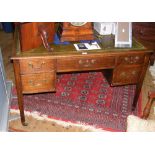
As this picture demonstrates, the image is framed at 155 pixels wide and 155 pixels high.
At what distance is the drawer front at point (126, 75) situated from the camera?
97.7 inches

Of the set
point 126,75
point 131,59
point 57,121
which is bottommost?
point 57,121

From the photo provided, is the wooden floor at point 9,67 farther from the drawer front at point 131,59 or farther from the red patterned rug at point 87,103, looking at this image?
→ the drawer front at point 131,59

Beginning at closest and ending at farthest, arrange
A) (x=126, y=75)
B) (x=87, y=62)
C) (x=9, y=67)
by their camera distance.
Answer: (x=87, y=62), (x=126, y=75), (x=9, y=67)

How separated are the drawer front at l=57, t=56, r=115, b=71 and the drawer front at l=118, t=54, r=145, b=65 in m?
0.10

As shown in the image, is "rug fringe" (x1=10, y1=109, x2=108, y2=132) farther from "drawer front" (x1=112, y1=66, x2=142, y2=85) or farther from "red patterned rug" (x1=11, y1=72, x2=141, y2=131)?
"drawer front" (x1=112, y1=66, x2=142, y2=85)

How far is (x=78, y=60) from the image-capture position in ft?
7.47

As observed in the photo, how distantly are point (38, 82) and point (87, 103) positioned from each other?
912 millimetres

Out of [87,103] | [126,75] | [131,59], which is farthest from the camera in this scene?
[87,103]

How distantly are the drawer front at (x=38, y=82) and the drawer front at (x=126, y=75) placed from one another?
704 millimetres

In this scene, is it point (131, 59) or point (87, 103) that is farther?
point (87, 103)

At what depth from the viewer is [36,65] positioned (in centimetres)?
219

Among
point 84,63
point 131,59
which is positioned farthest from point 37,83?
point 131,59

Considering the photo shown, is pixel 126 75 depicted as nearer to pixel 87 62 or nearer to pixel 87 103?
pixel 87 62

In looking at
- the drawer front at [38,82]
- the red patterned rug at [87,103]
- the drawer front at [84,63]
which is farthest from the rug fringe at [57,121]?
the drawer front at [84,63]
